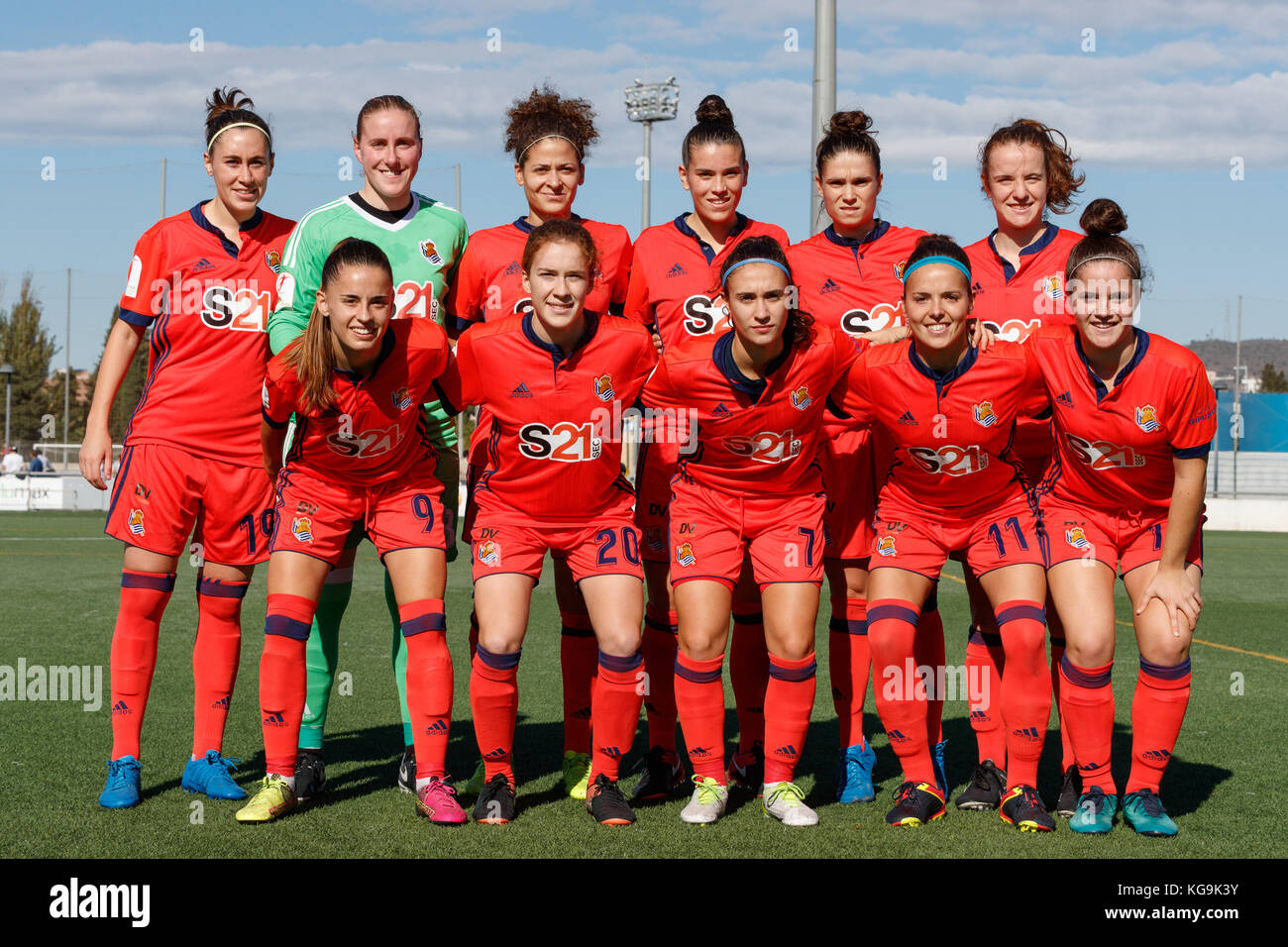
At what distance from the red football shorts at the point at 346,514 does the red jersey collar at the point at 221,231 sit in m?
0.84

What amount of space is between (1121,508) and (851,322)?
111 cm

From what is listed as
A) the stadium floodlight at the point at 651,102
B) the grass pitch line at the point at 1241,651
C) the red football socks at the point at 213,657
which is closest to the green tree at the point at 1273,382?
the stadium floodlight at the point at 651,102

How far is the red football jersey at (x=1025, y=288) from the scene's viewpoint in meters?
4.27

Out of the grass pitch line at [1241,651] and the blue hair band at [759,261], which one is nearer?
the blue hair band at [759,261]

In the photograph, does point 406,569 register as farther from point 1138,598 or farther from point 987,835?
point 1138,598

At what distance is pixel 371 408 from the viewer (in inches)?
155

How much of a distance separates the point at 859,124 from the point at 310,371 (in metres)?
2.13

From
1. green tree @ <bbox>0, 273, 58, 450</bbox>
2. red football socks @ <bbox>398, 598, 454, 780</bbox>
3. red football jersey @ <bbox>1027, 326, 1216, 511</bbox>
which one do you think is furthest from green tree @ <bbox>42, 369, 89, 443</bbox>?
red football jersey @ <bbox>1027, 326, 1216, 511</bbox>

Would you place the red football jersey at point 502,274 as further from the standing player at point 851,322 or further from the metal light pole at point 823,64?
the metal light pole at point 823,64

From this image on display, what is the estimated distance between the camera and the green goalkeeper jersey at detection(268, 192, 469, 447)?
13.7 ft

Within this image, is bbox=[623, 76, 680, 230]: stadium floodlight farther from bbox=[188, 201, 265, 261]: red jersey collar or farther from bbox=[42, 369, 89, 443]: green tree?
bbox=[188, 201, 265, 261]: red jersey collar

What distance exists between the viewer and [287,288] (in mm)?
4188

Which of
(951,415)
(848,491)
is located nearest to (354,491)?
(848,491)
